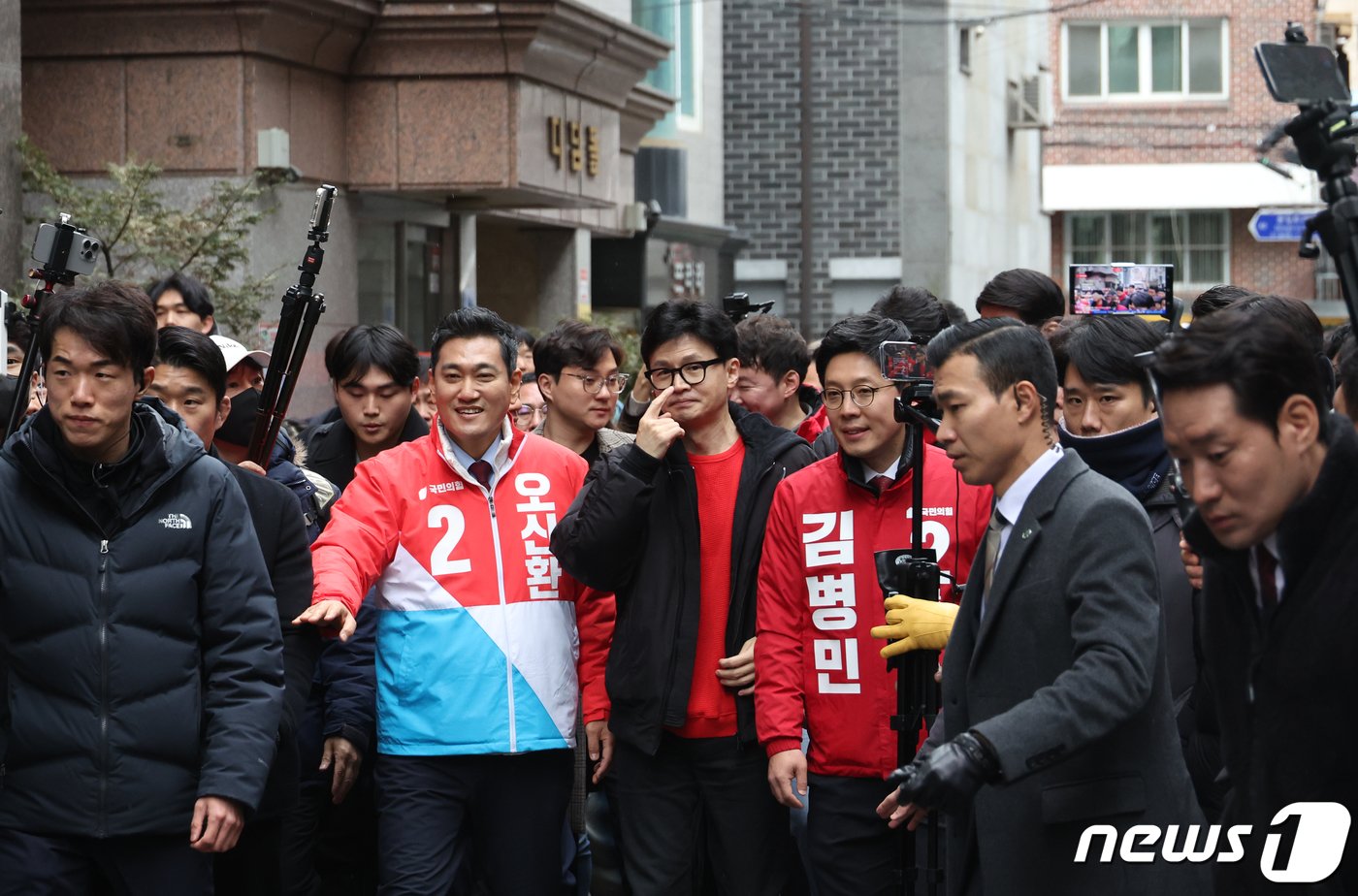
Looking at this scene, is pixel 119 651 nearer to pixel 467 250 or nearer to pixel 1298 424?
pixel 1298 424

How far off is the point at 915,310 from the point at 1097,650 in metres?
3.98

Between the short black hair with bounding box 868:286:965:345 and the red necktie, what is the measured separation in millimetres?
4163

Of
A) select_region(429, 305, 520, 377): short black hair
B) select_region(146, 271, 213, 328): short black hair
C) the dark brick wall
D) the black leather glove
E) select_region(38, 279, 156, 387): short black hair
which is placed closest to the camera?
the black leather glove

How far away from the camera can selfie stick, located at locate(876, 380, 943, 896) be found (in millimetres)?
4953

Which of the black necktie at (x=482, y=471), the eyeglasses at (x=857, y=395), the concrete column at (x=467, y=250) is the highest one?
the concrete column at (x=467, y=250)

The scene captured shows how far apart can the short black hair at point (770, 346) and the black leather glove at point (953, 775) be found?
3991 mm

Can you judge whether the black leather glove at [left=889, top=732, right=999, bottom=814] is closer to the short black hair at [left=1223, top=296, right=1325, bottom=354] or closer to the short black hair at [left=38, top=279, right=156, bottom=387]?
the short black hair at [left=1223, top=296, right=1325, bottom=354]

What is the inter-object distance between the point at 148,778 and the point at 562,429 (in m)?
2.90

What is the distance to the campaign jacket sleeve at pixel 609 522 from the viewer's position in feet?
18.2

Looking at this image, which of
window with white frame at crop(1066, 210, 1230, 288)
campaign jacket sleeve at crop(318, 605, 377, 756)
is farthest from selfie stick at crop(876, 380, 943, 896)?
window with white frame at crop(1066, 210, 1230, 288)

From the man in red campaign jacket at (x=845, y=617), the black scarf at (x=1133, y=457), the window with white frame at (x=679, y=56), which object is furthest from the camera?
the window with white frame at (x=679, y=56)

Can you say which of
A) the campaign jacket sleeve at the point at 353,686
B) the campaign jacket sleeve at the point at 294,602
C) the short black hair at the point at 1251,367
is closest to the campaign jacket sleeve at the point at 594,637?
the campaign jacket sleeve at the point at 353,686

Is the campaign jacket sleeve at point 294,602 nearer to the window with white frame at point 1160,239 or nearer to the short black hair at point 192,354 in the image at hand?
the short black hair at point 192,354

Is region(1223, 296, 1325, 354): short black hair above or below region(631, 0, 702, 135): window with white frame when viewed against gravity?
below
